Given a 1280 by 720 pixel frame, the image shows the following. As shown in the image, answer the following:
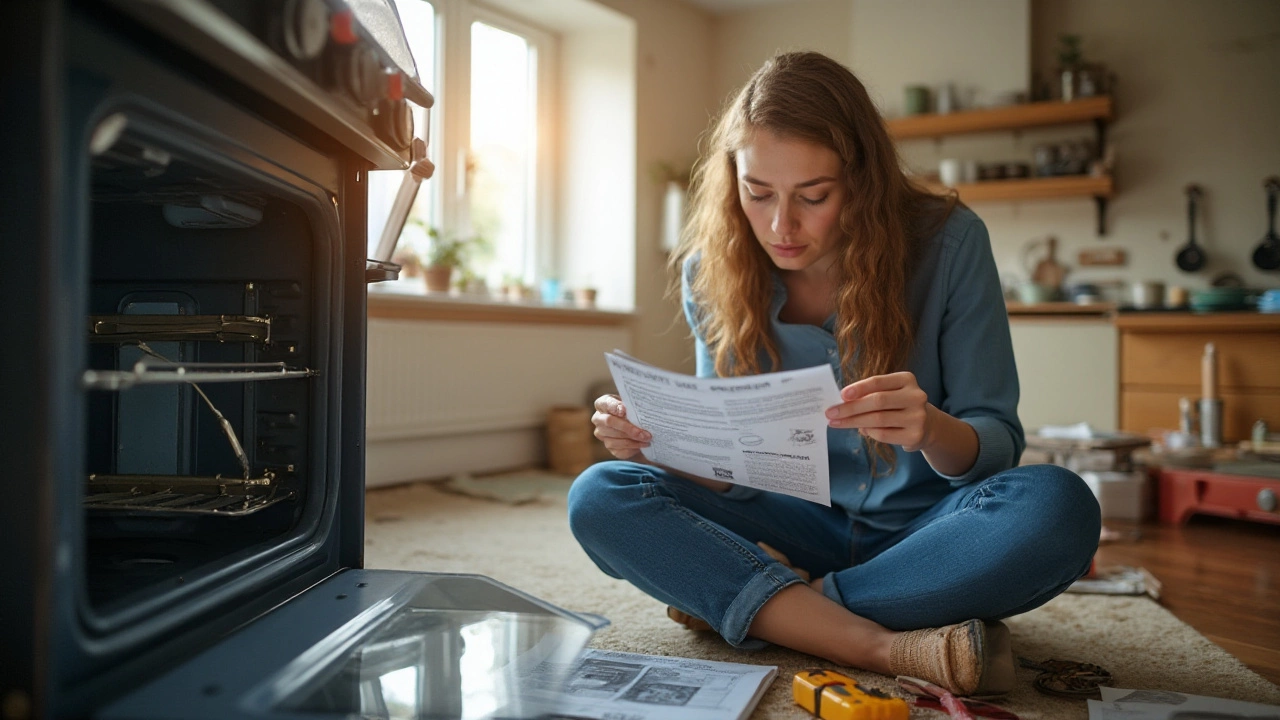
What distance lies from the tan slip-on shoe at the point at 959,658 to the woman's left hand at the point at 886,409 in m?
0.24

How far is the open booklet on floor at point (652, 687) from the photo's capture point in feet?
3.26

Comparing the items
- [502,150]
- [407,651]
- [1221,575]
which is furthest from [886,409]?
[502,150]

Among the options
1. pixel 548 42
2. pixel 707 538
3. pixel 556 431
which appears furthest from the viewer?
pixel 548 42

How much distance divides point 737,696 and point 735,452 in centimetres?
28

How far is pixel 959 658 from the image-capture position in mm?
1107

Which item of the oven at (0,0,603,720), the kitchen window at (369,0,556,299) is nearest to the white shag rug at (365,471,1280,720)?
the oven at (0,0,603,720)

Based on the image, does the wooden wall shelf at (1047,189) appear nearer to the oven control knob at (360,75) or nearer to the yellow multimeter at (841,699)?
the yellow multimeter at (841,699)

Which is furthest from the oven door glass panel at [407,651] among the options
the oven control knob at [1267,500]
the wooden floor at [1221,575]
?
the oven control knob at [1267,500]

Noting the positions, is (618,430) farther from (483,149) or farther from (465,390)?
(483,149)

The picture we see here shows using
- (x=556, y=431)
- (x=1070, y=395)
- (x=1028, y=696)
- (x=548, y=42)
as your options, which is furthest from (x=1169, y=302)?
(x=1028, y=696)

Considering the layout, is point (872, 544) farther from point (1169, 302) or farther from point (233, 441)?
point (1169, 302)

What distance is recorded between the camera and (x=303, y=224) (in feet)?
3.72

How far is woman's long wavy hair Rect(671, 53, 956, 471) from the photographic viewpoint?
133cm

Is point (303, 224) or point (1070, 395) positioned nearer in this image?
point (303, 224)
